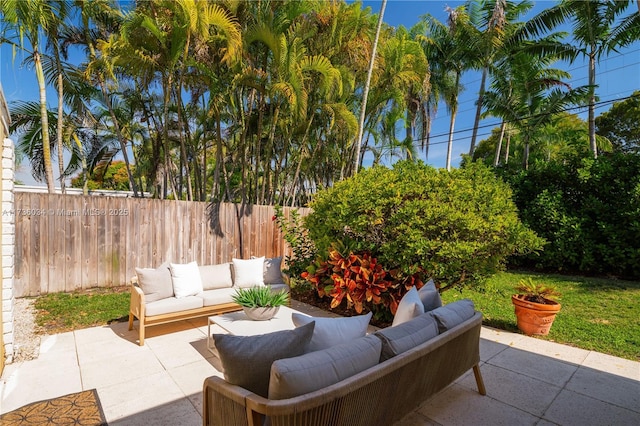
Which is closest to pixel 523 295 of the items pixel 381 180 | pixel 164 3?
pixel 381 180

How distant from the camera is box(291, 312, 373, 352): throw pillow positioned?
196 cm

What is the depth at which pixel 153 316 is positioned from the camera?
3.62 meters

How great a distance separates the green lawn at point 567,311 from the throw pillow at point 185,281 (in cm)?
104

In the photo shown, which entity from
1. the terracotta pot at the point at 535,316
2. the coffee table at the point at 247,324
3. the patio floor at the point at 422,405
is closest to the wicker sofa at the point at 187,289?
the patio floor at the point at 422,405

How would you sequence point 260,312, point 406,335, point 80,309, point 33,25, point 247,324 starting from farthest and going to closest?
point 33,25
point 80,309
point 260,312
point 247,324
point 406,335

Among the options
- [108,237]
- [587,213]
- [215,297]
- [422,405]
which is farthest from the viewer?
[587,213]

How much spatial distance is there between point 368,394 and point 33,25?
715 centimetres

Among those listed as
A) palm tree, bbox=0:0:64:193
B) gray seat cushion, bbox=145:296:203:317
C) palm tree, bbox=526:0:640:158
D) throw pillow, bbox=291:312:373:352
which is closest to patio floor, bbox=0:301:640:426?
gray seat cushion, bbox=145:296:203:317

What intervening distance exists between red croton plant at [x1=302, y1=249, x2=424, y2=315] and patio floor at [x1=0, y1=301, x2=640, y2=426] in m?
1.12

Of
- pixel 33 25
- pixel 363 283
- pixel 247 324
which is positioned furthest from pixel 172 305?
pixel 33 25

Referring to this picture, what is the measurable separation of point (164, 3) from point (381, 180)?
4.91 metres

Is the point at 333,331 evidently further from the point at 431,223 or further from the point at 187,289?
the point at 187,289

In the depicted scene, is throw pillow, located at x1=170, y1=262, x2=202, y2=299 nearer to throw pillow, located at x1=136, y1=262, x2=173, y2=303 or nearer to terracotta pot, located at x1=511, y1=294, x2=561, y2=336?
throw pillow, located at x1=136, y1=262, x2=173, y2=303

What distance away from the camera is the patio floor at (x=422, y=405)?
2383mm
